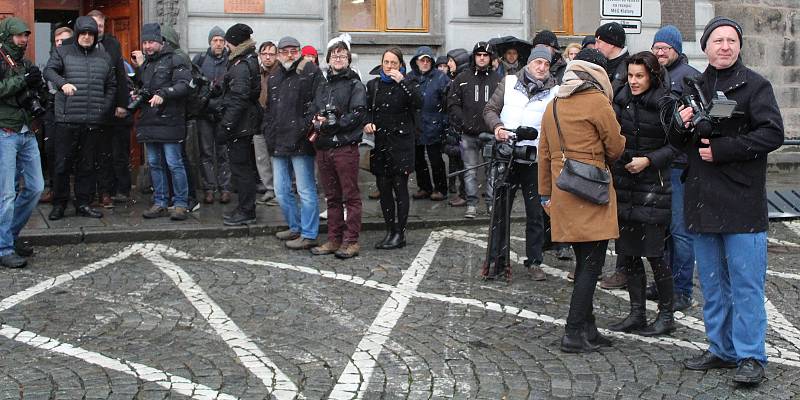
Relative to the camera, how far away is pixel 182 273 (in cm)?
874

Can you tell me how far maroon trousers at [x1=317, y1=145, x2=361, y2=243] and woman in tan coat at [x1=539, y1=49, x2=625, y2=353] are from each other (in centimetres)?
315

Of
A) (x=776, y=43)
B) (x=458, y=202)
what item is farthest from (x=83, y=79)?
(x=776, y=43)

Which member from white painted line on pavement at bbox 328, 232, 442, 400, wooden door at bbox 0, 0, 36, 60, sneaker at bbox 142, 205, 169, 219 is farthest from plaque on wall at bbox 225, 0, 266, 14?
white painted line on pavement at bbox 328, 232, 442, 400

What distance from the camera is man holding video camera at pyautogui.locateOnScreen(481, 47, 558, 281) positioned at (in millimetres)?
8547

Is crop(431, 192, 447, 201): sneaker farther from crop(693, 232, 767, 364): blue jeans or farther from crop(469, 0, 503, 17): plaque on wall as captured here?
crop(693, 232, 767, 364): blue jeans

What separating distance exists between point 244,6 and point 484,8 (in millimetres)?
3273

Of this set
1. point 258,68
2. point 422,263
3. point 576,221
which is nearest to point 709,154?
point 576,221

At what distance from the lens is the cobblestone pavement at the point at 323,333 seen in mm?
5867

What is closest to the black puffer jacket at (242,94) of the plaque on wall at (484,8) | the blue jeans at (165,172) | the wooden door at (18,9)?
the blue jeans at (165,172)

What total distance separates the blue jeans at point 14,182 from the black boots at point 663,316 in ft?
16.9

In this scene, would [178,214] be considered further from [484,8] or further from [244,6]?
[484,8]

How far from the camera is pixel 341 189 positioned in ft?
31.8

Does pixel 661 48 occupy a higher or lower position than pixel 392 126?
higher

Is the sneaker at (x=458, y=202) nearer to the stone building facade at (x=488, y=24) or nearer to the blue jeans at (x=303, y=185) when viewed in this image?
the blue jeans at (x=303, y=185)
